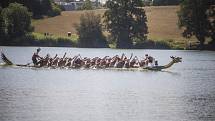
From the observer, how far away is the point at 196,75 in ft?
203

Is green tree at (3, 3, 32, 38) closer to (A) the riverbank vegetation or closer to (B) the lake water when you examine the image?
(A) the riverbank vegetation

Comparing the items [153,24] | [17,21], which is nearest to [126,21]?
[153,24]

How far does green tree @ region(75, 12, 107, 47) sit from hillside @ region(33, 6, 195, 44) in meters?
7.09

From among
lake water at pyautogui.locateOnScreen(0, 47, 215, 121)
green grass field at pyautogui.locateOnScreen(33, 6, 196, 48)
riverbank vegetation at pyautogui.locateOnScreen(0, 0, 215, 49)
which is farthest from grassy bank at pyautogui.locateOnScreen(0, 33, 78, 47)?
lake water at pyautogui.locateOnScreen(0, 47, 215, 121)

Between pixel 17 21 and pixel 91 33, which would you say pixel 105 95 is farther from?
pixel 17 21

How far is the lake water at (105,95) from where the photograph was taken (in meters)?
34.7

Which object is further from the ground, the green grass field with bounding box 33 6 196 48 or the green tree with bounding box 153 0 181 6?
the green tree with bounding box 153 0 181 6

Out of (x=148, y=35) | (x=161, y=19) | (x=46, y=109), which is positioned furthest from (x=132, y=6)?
(x=46, y=109)

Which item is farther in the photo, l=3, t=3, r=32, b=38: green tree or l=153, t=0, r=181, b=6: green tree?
l=153, t=0, r=181, b=6: green tree

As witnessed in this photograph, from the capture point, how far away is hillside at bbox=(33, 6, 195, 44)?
118113 mm

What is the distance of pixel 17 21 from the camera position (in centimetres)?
11150

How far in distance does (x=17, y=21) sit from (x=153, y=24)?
91.8 feet

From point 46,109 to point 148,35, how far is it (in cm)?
8155

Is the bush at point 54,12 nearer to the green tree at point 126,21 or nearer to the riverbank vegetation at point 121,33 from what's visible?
the riverbank vegetation at point 121,33
